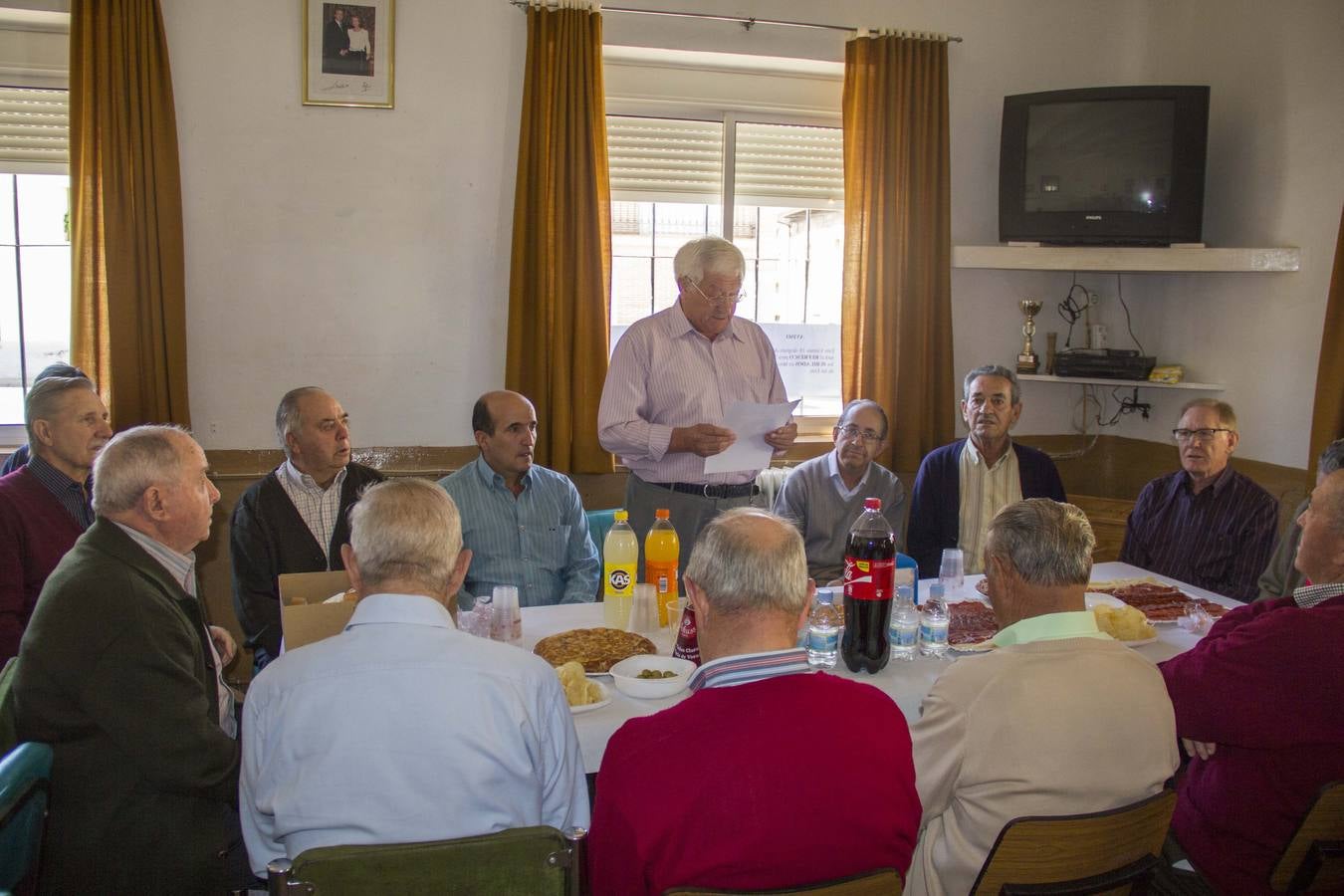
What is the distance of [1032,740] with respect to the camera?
157cm

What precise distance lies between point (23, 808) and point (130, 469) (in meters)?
0.67

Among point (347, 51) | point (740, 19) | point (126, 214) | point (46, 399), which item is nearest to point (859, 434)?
point (740, 19)

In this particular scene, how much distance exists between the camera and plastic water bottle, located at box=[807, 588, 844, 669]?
2367mm

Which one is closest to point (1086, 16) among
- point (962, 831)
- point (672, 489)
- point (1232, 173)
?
point (1232, 173)

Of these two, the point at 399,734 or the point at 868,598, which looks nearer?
the point at 399,734

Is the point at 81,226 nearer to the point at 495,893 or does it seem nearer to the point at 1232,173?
the point at 495,893

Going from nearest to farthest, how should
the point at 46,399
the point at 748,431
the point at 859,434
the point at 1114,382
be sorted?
the point at 46,399, the point at 748,431, the point at 859,434, the point at 1114,382

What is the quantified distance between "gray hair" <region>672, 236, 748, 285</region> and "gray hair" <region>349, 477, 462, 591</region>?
1860 mm

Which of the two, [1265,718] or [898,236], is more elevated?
[898,236]

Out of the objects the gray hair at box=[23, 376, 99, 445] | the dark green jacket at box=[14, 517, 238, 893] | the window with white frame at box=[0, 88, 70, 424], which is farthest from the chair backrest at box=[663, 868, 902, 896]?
the window with white frame at box=[0, 88, 70, 424]

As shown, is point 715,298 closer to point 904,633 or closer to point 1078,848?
point 904,633

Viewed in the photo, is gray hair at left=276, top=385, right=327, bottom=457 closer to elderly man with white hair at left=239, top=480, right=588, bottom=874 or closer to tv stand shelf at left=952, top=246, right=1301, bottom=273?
elderly man with white hair at left=239, top=480, right=588, bottom=874

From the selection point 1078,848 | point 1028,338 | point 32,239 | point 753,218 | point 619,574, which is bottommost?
point 1078,848

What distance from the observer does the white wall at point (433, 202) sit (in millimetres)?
4215
